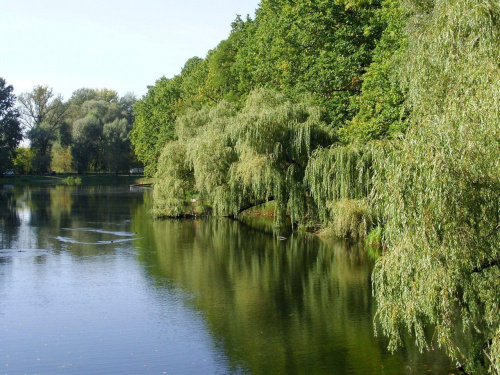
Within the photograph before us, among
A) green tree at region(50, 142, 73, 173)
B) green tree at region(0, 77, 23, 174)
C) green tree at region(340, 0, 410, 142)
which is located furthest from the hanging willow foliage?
green tree at region(50, 142, 73, 173)

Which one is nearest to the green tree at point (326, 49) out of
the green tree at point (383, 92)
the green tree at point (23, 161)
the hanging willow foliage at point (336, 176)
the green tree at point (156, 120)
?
the green tree at point (383, 92)

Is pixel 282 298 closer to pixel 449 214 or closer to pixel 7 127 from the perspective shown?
Answer: pixel 449 214

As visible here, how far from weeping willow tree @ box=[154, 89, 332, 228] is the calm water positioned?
2.66 meters

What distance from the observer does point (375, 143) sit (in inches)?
467

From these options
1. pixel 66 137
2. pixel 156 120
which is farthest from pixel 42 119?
pixel 156 120

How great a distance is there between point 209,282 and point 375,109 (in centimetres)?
1226

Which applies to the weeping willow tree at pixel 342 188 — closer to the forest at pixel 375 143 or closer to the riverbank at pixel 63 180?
the forest at pixel 375 143

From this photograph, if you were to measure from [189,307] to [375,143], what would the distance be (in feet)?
24.6

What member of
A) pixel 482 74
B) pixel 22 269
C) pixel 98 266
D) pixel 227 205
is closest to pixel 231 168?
pixel 227 205

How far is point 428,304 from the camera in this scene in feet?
31.1

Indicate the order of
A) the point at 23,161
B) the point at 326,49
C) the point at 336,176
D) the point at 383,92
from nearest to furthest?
1. the point at 336,176
2. the point at 383,92
3. the point at 326,49
4. the point at 23,161

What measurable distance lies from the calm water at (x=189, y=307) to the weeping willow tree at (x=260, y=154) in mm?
2656

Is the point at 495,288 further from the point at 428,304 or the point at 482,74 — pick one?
the point at 482,74

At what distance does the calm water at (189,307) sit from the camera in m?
12.1
